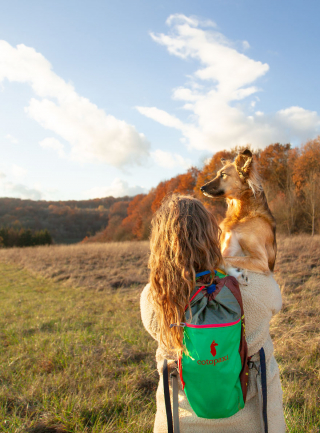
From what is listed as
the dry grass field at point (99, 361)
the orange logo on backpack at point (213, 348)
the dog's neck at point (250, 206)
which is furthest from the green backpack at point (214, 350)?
the dry grass field at point (99, 361)

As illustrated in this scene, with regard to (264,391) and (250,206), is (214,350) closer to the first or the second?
(264,391)

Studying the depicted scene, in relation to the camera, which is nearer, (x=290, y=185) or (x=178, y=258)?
(x=178, y=258)

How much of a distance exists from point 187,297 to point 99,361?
12.7 feet

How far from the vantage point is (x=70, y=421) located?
9.75 ft

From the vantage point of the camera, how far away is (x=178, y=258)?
1513mm

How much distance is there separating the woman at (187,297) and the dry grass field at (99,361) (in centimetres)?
167

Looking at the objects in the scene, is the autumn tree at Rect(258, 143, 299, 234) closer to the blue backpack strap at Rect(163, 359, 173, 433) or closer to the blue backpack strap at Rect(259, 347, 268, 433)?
the blue backpack strap at Rect(259, 347, 268, 433)

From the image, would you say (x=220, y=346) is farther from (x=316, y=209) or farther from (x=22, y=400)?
(x=316, y=209)

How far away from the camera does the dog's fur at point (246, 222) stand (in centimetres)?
238

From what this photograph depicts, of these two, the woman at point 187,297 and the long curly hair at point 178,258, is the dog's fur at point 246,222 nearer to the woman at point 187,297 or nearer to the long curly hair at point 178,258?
the woman at point 187,297

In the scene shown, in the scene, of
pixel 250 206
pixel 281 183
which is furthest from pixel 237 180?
pixel 281 183

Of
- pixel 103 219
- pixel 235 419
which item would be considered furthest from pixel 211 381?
pixel 103 219

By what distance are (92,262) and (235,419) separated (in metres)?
16.2

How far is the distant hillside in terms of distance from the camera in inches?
2917
